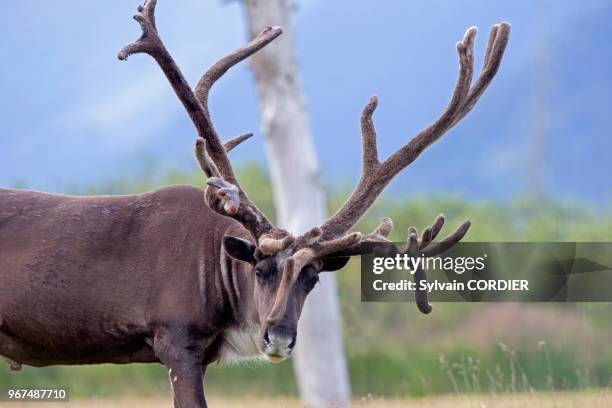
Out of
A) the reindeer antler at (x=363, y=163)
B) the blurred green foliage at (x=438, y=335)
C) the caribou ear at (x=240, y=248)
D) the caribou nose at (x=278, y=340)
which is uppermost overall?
the reindeer antler at (x=363, y=163)

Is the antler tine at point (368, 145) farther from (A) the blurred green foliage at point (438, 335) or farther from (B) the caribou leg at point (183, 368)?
(A) the blurred green foliage at point (438, 335)

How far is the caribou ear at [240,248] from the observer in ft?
22.5

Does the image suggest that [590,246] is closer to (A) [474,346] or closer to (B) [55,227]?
(A) [474,346]

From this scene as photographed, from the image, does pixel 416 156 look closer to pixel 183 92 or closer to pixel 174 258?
pixel 183 92

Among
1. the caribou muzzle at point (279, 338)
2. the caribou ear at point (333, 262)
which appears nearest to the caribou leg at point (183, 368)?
→ the caribou muzzle at point (279, 338)

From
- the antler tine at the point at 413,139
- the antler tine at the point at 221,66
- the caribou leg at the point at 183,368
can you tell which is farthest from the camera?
the antler tine at the point at 221,66

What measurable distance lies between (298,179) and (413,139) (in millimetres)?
9143

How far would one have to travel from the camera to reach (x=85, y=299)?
7105 millimetres

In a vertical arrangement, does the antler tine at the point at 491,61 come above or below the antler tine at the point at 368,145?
above

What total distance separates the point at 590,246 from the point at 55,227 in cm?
937

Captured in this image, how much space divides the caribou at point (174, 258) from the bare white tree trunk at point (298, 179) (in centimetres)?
873

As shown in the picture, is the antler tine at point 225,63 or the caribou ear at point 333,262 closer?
the caribou ear at point 333,262

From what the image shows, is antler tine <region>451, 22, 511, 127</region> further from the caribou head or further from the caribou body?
the caribou body

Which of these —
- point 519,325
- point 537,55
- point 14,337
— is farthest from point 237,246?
point 537,55
